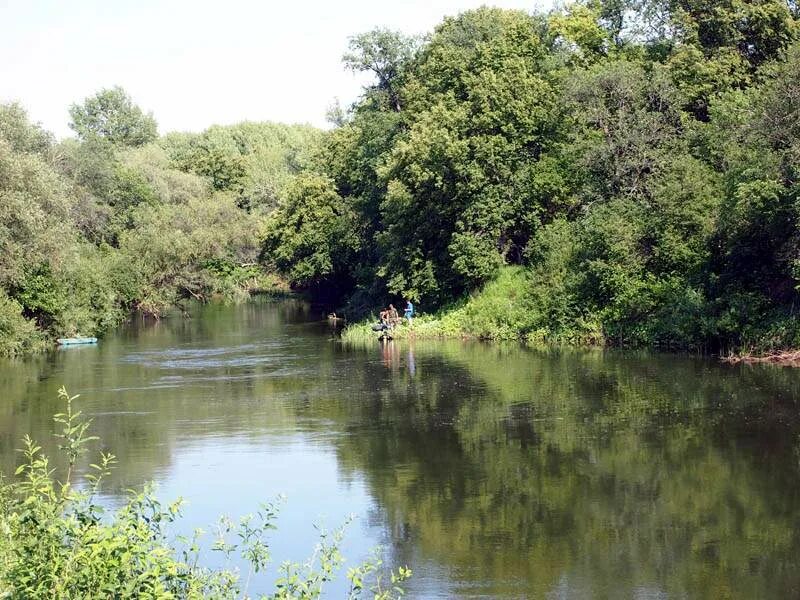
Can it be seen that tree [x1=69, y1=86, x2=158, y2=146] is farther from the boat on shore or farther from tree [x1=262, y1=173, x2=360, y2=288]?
the boat on shore

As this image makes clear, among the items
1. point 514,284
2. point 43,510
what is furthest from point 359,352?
point 43,510

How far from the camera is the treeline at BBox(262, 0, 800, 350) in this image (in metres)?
35.4

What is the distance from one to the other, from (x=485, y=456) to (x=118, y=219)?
56225 mm

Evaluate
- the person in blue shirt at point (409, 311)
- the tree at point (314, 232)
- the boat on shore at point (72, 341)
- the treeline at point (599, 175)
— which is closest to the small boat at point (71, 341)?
the boat on shore at point (72, 341)

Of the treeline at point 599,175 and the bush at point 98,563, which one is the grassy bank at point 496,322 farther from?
the bush at point 98,563

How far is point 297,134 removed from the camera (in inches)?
5054

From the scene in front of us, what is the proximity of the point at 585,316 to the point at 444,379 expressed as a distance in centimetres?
1004

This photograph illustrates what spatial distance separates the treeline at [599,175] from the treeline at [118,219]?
46.6ft

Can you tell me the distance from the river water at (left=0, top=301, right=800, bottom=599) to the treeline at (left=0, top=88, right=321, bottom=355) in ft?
18.0

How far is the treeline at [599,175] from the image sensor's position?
3544 centimetres

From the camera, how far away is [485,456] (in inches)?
900

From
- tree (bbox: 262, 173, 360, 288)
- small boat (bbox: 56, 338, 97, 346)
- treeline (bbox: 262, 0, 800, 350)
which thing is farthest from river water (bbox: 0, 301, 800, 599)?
tree (bbox: 262, 173, 360, 288)

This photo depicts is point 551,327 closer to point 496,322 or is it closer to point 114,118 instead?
point 496,322

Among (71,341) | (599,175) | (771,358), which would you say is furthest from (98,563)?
(71,341)
